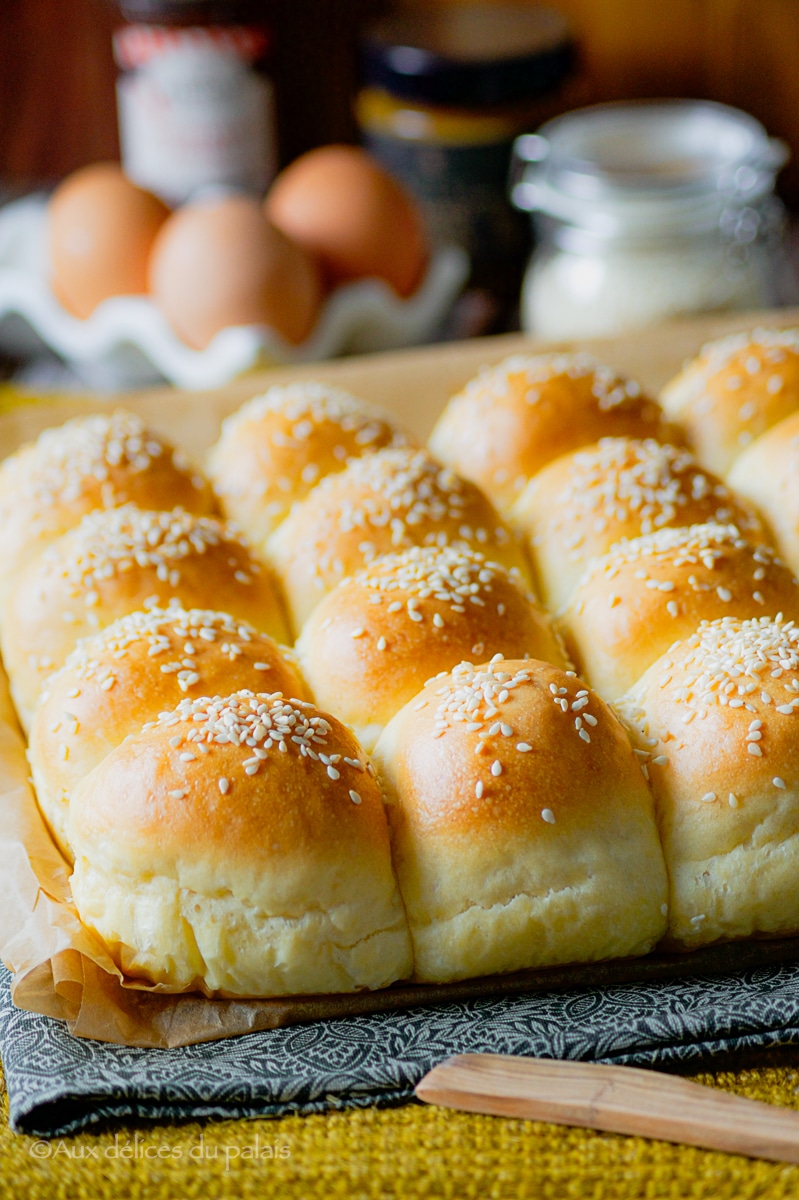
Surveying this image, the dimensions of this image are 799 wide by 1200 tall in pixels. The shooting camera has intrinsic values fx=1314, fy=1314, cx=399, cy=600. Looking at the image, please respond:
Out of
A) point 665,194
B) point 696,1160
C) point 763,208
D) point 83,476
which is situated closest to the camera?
point 696,1160

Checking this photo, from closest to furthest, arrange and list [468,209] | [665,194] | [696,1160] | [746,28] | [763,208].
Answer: [696,1160] → [665,194] → [763,208] → [468,209] → [746,28]

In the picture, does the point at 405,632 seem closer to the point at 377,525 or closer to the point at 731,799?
the point at 377,525

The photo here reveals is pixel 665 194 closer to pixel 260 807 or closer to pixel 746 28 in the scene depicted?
pixel 746 28

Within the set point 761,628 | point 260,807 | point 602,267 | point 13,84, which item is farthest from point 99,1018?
point 13,84

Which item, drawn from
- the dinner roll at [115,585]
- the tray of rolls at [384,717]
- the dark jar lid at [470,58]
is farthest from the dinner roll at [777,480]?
the dark jar lid at [470,58]

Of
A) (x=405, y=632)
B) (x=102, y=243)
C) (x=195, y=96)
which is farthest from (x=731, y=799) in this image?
(x=195, y=96)

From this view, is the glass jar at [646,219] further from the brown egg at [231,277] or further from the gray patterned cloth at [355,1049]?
the gray patterned cloth at [355,1049]

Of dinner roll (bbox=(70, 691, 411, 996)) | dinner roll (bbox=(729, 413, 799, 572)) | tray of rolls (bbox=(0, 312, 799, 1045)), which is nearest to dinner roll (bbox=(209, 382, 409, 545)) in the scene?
tray of rolls (bbox=(0, 312, 799, 1045))
